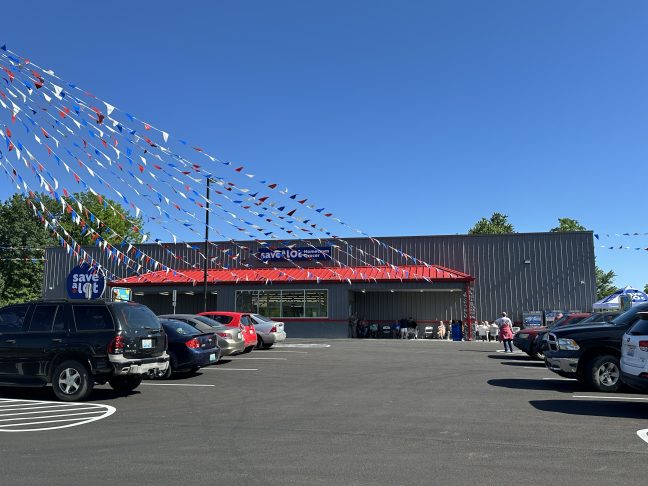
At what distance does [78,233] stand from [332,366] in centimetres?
6152

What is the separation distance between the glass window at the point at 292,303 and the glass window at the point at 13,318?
25015 mm

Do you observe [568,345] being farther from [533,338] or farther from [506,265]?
[506,265]

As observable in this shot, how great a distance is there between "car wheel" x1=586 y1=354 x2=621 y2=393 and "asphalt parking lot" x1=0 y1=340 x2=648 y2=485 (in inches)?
15.2

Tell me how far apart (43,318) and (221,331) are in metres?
6.77

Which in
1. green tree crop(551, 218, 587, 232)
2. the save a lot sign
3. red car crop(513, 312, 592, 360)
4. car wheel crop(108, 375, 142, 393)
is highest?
green tree crop(551, 218, 587, 232)

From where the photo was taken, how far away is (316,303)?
34.9m

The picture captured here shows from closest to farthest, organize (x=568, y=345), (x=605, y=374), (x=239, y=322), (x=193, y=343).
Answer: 1. (x=605, y=374)
2. (x=568, y=345)
3. (x=193, y=343)
4. (x=239, y=322)

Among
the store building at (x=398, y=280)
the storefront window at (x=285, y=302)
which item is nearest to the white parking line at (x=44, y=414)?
the store building at (x=398, y=280)

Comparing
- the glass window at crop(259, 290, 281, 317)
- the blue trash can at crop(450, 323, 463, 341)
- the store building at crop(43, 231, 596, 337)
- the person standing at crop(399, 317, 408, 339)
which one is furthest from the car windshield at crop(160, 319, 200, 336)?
the blue trash can at crop(450, 323, 463, 341)

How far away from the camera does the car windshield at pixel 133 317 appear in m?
10.2

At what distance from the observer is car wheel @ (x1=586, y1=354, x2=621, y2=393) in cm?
1111

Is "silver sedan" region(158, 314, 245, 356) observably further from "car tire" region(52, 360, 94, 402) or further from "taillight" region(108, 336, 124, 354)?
"taillight" region(108, 336, 124, 354)

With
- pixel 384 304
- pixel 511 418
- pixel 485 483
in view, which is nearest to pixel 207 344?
pixel 511 418

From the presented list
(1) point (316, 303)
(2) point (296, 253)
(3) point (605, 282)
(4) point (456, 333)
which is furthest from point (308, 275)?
(3) point (605, 282)
